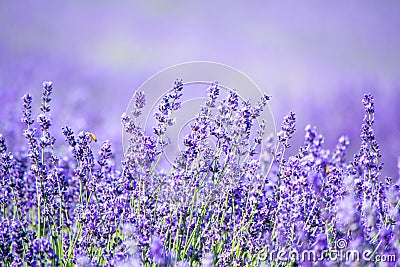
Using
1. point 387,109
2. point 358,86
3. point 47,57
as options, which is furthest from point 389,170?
point 47,57

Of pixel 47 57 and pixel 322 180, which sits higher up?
pixel 47 57

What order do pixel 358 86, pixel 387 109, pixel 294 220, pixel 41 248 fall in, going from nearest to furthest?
pixel 41 248
pixel 294 220
pixel 387 109
pixel 358 86

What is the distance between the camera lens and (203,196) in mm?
2314

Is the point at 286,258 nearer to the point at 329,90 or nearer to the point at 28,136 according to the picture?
the point at 28,136

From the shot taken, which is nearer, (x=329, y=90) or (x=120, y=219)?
(x=120, y=219)

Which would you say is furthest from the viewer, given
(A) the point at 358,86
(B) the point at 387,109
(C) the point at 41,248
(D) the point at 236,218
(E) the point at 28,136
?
(A) the point at 358,86

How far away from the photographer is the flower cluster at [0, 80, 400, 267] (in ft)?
6.82

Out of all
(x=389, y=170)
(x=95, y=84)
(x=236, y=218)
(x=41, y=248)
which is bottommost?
(x=41, y=248)

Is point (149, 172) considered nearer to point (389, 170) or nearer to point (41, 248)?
point (41, 248)

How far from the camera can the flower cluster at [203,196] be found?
6.82 feet

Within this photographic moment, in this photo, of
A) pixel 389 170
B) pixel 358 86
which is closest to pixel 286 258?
pixel 389 170

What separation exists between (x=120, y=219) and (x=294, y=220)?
2.38 ft

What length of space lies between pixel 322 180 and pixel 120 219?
85 cm

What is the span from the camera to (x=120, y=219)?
7.24 feet
